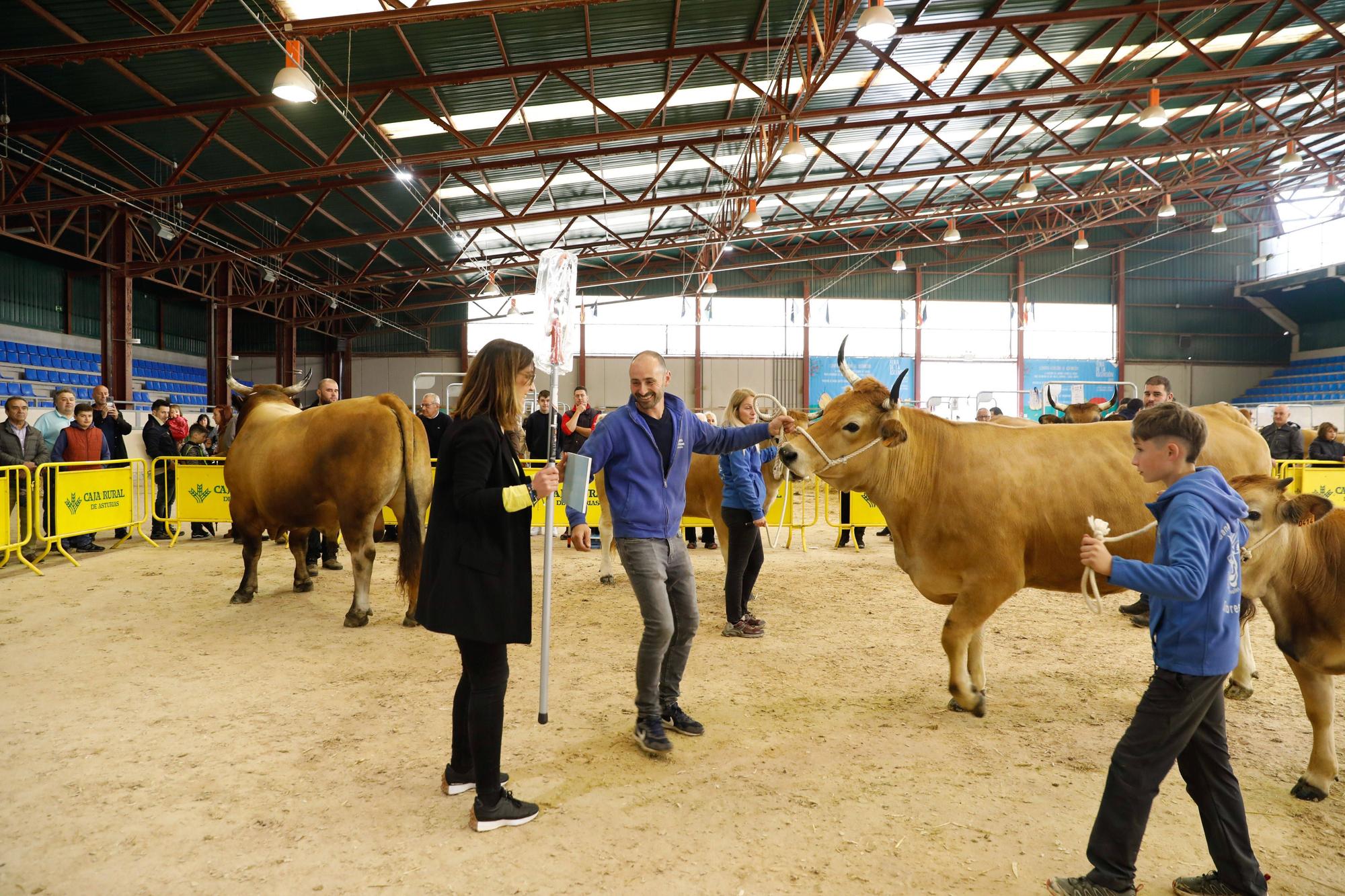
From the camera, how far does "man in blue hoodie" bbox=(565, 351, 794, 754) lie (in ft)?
11.8

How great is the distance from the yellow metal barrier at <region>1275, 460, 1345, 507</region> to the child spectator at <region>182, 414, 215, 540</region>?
48.5ft

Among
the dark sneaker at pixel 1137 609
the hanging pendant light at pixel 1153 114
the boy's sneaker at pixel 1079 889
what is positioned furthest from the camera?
the hanging pendant light at pixel 1153 114

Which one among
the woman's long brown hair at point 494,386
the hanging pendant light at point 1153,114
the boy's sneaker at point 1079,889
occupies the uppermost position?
the hanging pendant light at point 1153,114

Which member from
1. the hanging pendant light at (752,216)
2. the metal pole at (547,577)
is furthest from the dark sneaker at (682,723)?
the hanging pendant light at (752,216)

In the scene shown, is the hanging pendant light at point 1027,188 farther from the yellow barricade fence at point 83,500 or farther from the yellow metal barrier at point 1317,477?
the yellow barricade fence at point 83,500

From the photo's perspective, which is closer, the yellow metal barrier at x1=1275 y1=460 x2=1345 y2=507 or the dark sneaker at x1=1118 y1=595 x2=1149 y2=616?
the dark sneaker at x1=1118 y1=595 x2=1149 y2=616

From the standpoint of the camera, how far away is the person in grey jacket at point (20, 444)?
846cm

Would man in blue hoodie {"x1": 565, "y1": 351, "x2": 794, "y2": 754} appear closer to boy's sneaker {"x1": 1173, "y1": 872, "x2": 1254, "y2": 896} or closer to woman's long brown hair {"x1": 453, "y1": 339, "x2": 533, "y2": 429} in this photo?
woman's long brown hair {"x1": 453, "y1": 339, "x2": 533, "y2": 429}

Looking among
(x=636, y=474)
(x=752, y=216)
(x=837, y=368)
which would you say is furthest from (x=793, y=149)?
(x=837, y=368)

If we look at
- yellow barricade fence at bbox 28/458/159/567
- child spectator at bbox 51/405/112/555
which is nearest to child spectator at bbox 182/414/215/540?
yellow barricade fence at bbox 28/458/159/567

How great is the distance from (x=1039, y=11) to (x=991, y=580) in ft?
42.1

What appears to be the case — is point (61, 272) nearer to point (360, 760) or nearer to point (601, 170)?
point (601, 170)

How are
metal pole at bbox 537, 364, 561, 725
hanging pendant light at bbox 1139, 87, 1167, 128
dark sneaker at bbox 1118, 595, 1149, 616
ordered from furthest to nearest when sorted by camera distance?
1. hanging pendant light at bbox 1139, 87, 1167, 128
2. dark sneaker at bbox 1118, 595, 1149, 616
3. metal pole at bbox 537, 364, 561, 725

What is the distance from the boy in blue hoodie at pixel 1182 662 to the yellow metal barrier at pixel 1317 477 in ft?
32.2
